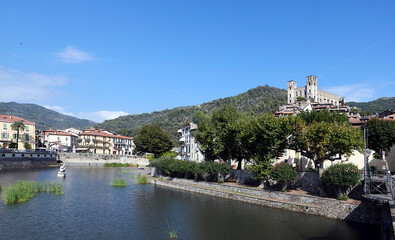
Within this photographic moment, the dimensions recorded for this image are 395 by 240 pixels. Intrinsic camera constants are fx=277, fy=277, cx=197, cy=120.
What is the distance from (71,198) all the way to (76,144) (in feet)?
342

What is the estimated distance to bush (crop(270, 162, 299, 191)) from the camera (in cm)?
3851

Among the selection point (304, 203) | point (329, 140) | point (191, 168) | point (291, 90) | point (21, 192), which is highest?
point (291, 90)

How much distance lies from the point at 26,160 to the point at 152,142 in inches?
1710

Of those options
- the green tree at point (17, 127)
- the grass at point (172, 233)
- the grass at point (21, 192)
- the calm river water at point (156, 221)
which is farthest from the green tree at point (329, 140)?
the green tree at point (17, 127)

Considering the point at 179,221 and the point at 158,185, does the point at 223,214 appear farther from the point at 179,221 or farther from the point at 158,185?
the point at 158,185

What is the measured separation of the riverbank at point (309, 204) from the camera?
96.3ft

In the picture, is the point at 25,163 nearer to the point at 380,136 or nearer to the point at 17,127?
the point at 17,127

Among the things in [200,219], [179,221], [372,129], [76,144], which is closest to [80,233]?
[179,221]

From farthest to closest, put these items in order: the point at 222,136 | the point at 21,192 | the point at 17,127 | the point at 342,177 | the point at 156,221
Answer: the point at 17,127, the point at 222,136, the point at 21,192, the point at 342,177, the point at 156,221

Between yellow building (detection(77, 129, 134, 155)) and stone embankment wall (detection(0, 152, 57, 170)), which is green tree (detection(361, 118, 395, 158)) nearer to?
stone embankment wall (detection(0, 152, 57, 170))

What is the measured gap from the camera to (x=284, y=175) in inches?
1517

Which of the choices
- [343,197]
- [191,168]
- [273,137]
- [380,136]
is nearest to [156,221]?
[273,137]

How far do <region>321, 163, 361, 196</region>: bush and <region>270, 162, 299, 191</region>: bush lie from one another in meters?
4.83

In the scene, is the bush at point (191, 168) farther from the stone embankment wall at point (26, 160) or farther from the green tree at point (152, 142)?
the stone embankment wall at point (26, 160)
